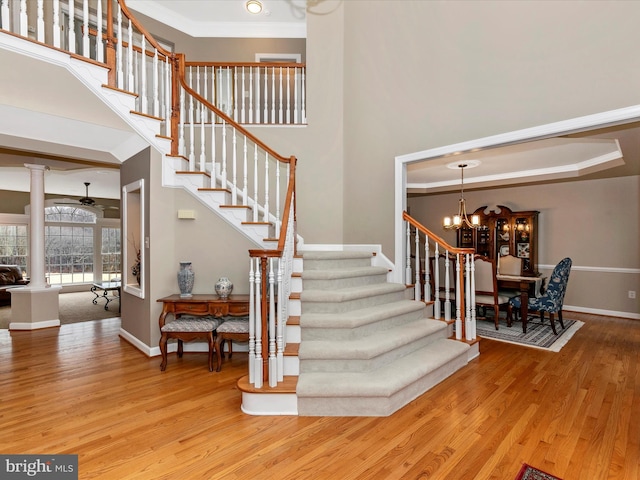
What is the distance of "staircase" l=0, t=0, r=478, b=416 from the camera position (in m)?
2.43

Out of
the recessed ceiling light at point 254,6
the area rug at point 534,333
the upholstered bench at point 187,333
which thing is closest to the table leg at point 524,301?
the area rug at point 534,333

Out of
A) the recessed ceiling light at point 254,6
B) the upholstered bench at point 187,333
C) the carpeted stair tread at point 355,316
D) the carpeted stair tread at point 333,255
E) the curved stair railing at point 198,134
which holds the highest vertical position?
the recessed ceiling light at point 254,6

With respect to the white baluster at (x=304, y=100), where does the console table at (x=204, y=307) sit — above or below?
below

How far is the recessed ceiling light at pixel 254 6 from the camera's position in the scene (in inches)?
212

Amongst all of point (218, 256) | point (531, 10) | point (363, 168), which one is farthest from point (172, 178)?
point (531, 10)

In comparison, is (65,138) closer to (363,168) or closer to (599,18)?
(363,168)

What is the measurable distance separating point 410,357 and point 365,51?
401 cm

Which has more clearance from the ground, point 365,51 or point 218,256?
point 365,51

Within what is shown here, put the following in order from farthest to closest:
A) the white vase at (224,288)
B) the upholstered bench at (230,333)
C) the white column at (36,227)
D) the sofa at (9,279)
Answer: the sofa at (9,279) → the white column at (36,227) → the white vase at (224,288) → the upholstered bench at (230,333)

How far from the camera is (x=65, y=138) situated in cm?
363

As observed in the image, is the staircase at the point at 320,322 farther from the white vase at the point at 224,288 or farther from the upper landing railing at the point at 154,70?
the white vase at the point at 224,288

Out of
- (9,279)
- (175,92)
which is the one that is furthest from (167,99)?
(9,279)

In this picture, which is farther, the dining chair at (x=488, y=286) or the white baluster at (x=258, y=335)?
the dining chair at (x=488, y=286)

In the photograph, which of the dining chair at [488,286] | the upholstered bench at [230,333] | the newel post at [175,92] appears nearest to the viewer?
the upholstered bench at [230,333]
